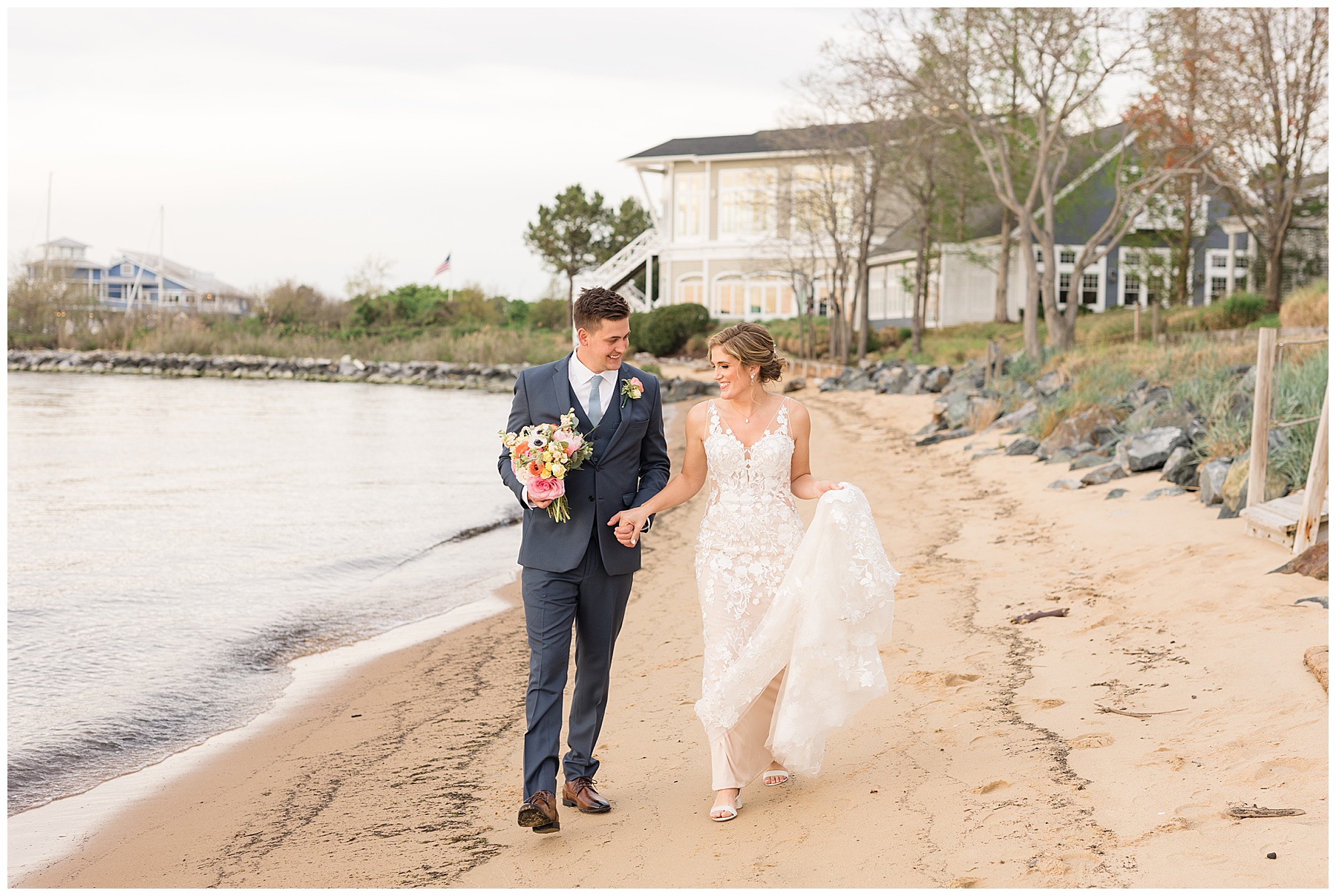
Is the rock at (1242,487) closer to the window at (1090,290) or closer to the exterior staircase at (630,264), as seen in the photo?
the window at (1090,290)

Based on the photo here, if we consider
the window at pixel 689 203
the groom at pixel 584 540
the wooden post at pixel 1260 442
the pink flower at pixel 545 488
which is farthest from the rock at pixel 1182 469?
the window at pixel 689 203

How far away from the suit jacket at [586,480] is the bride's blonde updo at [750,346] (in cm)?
37

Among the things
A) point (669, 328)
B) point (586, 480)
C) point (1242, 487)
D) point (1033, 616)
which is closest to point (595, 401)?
point (586, 480)

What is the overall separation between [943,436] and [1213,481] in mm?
8699

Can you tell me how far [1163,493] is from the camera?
11.1 m

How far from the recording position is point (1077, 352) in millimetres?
23906

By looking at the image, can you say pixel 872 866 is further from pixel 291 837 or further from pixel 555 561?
pixel 291 837

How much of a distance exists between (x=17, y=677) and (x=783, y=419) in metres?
6.48

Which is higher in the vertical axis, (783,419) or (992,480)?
(783,419)

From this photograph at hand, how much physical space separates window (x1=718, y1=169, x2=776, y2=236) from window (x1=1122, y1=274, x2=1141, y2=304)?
45.9 ft

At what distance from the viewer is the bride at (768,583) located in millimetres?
4766

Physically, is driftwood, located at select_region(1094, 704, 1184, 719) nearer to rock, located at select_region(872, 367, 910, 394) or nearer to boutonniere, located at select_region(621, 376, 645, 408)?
boutonniere, located at select_region(621, 376, 645, 408)

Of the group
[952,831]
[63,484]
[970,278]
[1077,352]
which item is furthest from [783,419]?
[970,278]

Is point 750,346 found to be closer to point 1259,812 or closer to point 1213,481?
point 1259,812
